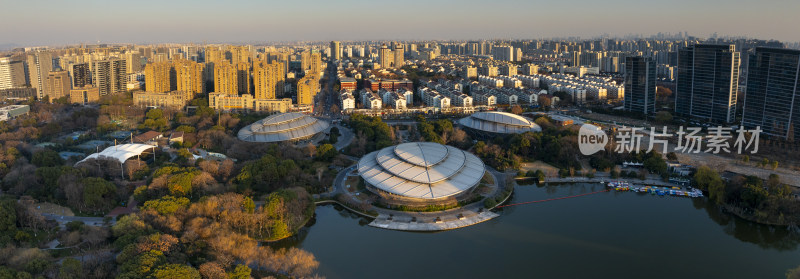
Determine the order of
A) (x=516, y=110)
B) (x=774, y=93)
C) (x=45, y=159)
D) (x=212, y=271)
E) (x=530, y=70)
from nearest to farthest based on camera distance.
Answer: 1. (x=212, y=271)
2. (x=45, y=159)
3. (x=774, y=93)
4. (x=516, y=110)
5. (x=530, y=70)

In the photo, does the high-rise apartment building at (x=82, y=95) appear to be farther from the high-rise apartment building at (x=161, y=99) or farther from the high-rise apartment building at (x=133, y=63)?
the high-rise apartment building at (x=133, y=63)

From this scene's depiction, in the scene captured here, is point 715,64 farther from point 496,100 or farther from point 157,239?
point 157,239

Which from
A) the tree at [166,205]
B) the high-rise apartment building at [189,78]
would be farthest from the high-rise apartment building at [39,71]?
the tree at [166,205]

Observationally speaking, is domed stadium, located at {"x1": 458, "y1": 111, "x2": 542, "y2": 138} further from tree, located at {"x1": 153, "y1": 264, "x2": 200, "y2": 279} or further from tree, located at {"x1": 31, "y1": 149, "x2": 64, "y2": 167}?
tree, located at {"x1": 31, "y1": 149, "x2": 64, "y2": 167}

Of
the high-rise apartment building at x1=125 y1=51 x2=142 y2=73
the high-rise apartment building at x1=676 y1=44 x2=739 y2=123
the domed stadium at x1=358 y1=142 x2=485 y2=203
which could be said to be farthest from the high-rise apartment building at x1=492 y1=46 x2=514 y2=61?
the domed stadium at x1=358 y1=142 x2=485 y2=203

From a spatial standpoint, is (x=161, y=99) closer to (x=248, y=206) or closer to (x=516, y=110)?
(x=516, y=110)

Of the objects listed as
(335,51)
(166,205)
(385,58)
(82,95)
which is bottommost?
(166,205)

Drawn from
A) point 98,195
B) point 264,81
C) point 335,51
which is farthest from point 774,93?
point 335,51

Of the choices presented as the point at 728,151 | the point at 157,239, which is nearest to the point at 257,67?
the point at 157,239
